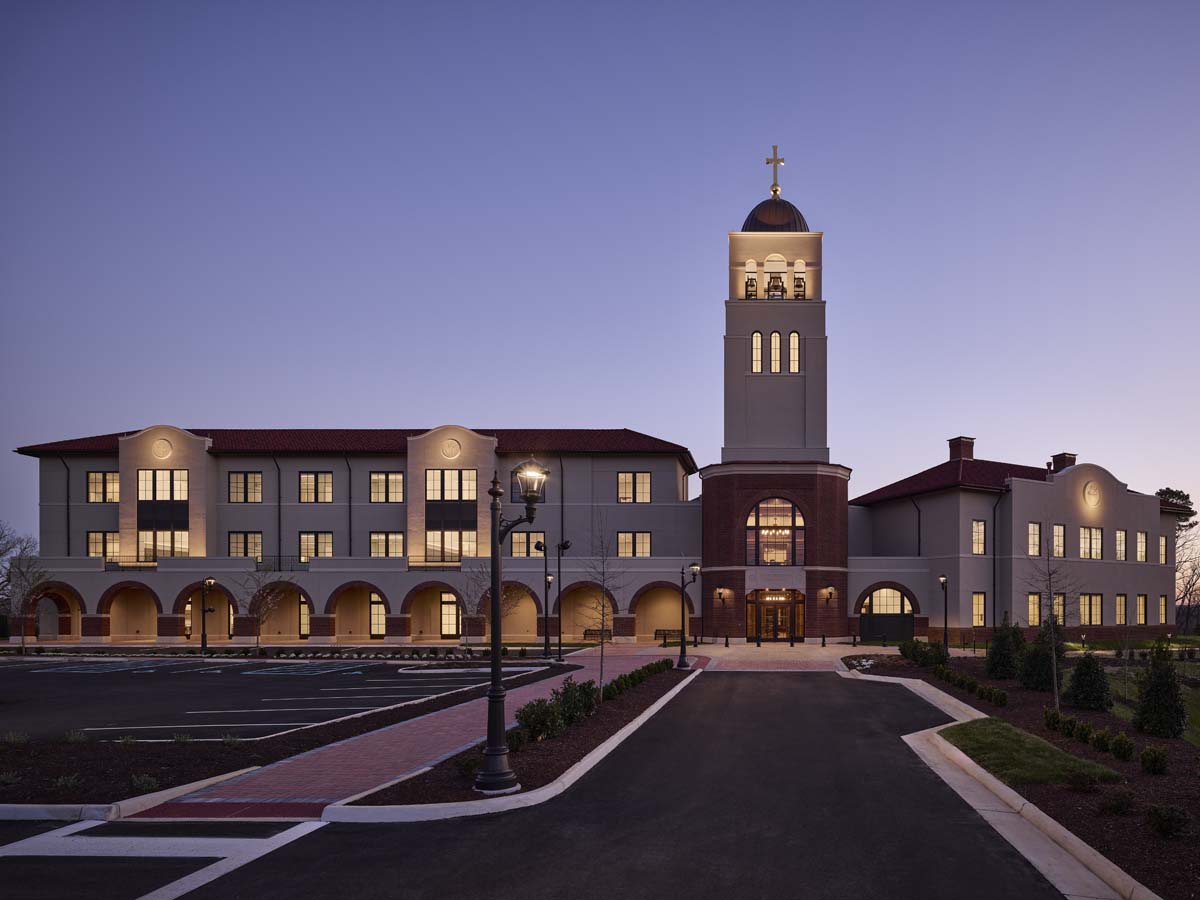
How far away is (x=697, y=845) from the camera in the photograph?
388 inches

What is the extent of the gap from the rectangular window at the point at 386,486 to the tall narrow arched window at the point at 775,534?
66.0 feet

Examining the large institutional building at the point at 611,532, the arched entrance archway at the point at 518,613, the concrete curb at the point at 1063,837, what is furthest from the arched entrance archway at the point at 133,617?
the concrete curb at the point at 1063,837

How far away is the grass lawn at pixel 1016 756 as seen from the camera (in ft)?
40.5

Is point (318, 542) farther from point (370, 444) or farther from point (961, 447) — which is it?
point (961, 447)

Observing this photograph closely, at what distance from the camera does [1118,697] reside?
26109 mm

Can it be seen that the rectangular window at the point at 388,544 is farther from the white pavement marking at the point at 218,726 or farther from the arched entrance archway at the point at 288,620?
the white pavement marking at the point at 218,726

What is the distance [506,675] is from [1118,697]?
19093mm

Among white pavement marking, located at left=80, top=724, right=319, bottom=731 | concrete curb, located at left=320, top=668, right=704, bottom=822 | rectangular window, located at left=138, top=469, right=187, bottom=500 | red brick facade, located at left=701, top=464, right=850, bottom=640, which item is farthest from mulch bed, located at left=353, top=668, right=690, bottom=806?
rectangular window, located at left=138, top=469, right=187, bottom=500

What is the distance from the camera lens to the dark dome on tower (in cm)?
4847

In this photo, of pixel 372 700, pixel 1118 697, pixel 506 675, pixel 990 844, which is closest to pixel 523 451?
pixel 506 675

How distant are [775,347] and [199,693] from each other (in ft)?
110

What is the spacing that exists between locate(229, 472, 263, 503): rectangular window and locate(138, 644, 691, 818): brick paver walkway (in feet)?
116

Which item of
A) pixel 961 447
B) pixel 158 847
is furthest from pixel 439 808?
pixel 961 447

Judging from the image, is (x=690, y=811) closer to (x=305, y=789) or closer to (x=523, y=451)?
(x=305, y=789)
